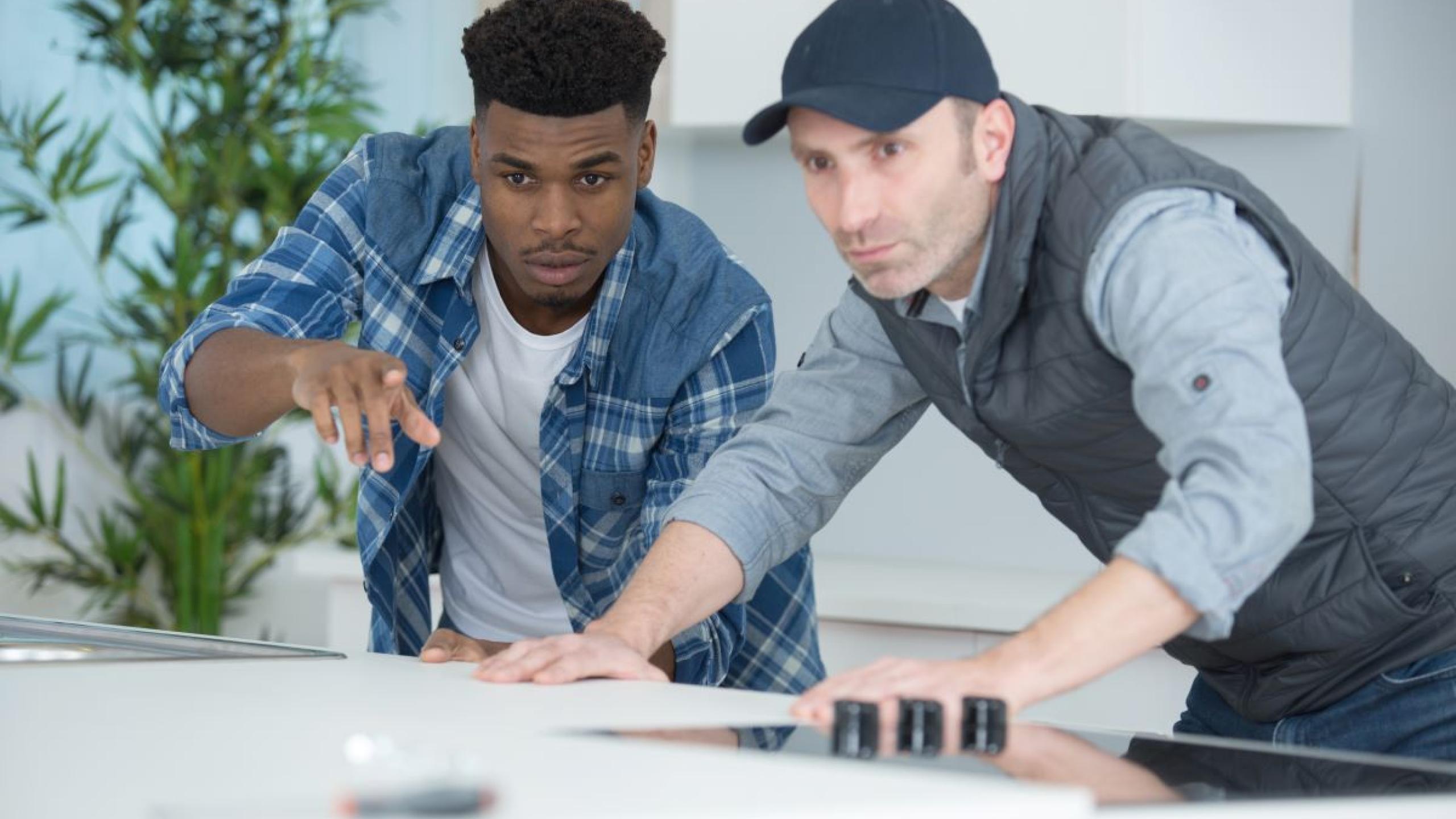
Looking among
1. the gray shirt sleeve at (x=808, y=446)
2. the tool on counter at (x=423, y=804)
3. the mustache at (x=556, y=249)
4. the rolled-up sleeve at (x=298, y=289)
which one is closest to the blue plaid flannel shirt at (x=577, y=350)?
the rolled-up sleeve at (x=298, y=289)

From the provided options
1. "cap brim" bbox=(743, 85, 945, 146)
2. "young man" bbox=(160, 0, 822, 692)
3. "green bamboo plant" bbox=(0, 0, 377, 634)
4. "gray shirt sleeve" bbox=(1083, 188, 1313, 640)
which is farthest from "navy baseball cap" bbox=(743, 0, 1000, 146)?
"green bamboo plant" bbox=(0, 0, 377, 634)

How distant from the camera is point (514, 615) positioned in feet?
6.68

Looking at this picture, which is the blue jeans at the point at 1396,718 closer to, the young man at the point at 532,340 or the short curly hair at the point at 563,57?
the young man at the point at 532,340

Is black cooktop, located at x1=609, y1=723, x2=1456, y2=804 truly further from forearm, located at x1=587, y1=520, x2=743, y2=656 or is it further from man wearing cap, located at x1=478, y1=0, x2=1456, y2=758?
forearm, located at x1=587, y1=520, x2=743, y2=656

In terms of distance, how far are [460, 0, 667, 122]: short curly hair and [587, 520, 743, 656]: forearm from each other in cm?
48

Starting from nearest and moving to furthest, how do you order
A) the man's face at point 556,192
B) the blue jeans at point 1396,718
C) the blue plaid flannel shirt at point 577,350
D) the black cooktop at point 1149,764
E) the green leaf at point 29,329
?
the black cooktop at point 1149,764, the blue jeans at point 1396,718, the man's face at point 556,192, the blue plaid flannel shirt at point 577,350, the green leaf at point 29,329

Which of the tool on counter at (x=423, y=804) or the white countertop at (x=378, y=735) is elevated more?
the tool on counter at (x=423, y=804)

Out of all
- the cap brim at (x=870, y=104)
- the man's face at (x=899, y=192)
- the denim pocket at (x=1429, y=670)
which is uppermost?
the cap brim at (x=870, y=104)

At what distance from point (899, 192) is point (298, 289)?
765mm

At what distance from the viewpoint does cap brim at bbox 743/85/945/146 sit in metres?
1.30

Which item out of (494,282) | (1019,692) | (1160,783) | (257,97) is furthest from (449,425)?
(257,97)

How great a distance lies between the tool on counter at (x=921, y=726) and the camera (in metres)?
1.01

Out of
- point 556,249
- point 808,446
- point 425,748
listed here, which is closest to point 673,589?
point 808,446

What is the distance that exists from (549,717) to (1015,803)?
42cm
